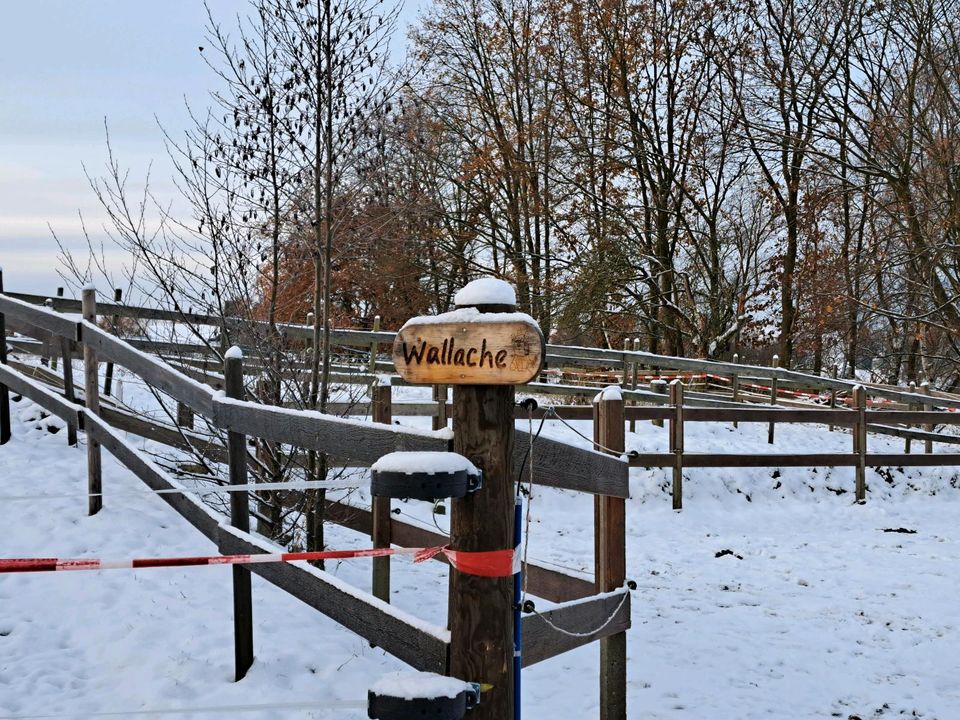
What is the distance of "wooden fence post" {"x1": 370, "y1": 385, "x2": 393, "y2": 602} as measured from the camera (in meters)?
6.03

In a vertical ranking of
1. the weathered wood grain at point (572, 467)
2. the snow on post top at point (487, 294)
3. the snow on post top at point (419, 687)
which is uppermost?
the snow on post top at point (487, 294)

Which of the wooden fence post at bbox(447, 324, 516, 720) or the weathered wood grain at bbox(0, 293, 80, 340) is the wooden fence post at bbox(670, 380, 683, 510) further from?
the wooden fence post at bbox(447, 324, 516, 720)

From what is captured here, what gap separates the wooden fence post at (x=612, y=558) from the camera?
164 inches

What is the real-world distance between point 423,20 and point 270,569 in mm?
23449

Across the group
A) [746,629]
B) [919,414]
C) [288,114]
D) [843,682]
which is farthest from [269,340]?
[919,414]

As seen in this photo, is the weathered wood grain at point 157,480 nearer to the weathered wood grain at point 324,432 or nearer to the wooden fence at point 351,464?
the wooden fence at point 351,464

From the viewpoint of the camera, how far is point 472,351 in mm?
2434

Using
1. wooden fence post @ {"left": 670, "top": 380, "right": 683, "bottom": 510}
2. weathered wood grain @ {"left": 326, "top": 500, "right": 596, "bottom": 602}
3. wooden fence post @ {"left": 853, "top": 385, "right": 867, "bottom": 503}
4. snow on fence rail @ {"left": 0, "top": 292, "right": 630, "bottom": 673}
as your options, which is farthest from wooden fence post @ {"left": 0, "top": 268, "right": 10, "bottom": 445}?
wooden fence post @ {"left": 853, "top": 385, "right": 867, "bottom": 503}

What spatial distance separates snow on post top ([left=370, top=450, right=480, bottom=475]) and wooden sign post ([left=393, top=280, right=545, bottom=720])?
10cm

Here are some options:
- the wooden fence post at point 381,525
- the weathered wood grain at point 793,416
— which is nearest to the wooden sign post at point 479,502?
the wooden fence post at point 381,525

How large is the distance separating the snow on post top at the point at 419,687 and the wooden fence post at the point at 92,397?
456 cm

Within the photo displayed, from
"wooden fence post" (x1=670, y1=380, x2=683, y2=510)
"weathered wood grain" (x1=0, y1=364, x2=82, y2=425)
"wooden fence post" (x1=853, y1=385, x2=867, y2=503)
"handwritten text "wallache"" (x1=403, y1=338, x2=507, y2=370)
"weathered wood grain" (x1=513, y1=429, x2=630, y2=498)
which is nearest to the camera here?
"handwritten text "wallache"" (x1=403, y1=338, x2=507, y2=370)

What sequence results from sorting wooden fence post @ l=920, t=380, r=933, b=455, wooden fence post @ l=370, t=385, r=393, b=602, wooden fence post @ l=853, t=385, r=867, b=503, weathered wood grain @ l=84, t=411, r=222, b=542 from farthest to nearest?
wooden fence post @ l=920, t=380, r=933, b=455 < wooden fence post @ l=853, t=385, r=867, b=503 < wooden fence post @ l=370, t=385, r=393, b=602 < weathered wood grain @ l=84, t=411, r=222, b=542

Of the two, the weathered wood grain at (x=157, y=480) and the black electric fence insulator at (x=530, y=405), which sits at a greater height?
the black electric fence insulator at (x=530, y=405)
